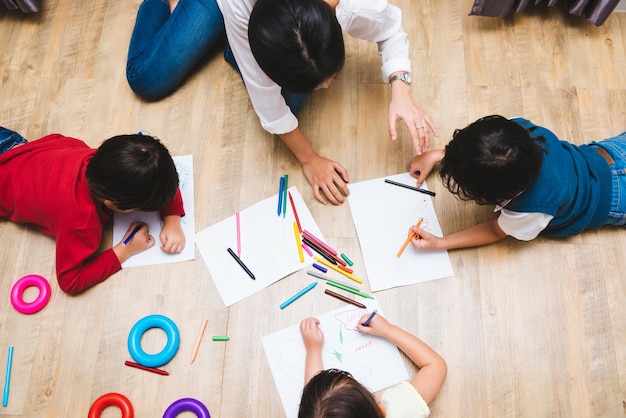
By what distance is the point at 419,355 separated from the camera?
3.74 ft

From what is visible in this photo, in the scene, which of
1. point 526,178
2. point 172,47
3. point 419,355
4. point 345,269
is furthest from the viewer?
point 172,47

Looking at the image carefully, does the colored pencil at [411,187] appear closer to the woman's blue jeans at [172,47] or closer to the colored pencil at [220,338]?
the woman's blue jeans at [172,47]

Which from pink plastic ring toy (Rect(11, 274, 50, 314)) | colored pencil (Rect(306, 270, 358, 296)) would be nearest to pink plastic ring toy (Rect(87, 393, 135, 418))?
pink plastic ring toy (Rect(11, 274, 50, 314))

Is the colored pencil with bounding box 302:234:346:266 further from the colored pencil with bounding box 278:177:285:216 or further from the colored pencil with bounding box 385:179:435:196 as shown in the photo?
the colored pencil with bounding box 385:179:435:196

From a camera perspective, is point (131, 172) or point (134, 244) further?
point (134, 244)

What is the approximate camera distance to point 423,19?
1486mm

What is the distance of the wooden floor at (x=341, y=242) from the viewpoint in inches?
46.4

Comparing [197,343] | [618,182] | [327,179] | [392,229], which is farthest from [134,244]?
[618,182]

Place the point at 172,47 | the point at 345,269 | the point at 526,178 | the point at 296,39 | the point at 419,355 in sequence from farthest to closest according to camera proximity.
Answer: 1. the point at 172,47
2. the point at 345,269
3. the point at 419,355
4. the point at 526,178
5. the point at 296,39

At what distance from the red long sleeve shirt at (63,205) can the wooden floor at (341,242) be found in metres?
0.06

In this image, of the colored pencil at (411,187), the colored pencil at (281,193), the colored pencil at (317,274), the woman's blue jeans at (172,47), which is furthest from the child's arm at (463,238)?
the woman's blue jeans at (172,47)

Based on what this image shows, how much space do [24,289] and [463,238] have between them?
1088 mm

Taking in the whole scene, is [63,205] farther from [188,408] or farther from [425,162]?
[425,162]

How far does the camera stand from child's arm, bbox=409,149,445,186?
1273 millimetres
